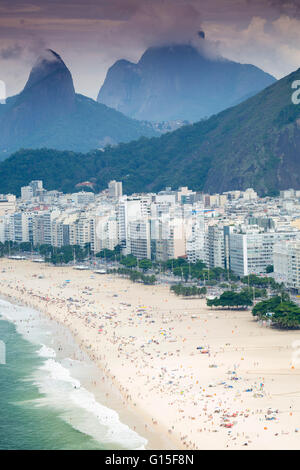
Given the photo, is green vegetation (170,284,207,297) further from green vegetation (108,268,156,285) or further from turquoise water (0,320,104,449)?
turquoise water (0,320,104,449)

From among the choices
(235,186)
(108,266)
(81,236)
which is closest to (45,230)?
(81,236)

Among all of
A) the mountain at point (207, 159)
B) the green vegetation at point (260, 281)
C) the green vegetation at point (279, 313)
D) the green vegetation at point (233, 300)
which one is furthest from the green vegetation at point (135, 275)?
the mountain at point (207, 159)

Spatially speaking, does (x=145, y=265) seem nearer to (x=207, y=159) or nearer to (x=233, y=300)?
(x=233, y=300)

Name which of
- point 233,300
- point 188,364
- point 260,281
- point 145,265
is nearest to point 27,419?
point 188,364

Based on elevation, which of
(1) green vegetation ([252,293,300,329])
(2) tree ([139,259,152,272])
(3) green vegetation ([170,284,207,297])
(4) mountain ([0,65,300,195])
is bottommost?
(1) green vegetation ([252,293,300,329])

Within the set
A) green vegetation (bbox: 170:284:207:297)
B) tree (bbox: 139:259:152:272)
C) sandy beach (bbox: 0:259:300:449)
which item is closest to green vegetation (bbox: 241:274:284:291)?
green vegetation (bbox: 170:284:207:297)

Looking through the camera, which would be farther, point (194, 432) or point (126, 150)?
point (126, 150)

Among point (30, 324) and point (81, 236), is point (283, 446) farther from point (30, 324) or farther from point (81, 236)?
point (81, 236)
